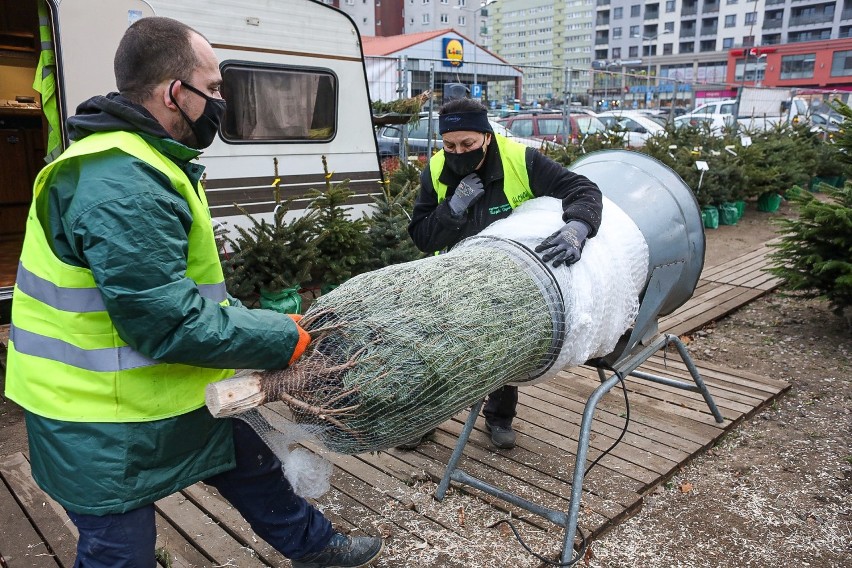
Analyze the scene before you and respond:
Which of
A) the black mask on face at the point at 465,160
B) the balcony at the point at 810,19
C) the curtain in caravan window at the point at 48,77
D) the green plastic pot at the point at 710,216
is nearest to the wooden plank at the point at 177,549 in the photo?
the black mask on face at the point at 465,160

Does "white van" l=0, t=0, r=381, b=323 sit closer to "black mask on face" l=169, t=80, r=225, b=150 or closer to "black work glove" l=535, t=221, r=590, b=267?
"black mask on face" l=169, t=80, r=225, b=150

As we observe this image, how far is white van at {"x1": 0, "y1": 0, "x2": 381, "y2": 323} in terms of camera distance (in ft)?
14.9

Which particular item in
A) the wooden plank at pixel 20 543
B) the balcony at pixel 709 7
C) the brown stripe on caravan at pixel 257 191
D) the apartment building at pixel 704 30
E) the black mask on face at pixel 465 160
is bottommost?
the wooden plank at pixel 20 543

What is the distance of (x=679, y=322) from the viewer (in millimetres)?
5520

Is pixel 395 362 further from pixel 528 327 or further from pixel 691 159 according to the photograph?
pixel 691 159

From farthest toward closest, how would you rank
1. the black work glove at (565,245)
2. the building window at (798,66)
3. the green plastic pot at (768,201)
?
the building window at (798,66)
the green plastic pot at (768,201)
the black work glove at (565,245)

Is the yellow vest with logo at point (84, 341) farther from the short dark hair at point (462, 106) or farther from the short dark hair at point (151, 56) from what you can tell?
the short dark hair at point (462, 106)

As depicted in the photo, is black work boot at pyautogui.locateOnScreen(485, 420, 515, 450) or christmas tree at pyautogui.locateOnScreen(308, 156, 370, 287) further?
christmas tree at pyautogui.locateOnScreen(308, 156, 370, 287)

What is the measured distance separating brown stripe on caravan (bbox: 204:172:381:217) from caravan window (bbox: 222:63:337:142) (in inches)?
14.4

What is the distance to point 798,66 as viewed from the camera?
58.3 m

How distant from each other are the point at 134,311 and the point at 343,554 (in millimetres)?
1325

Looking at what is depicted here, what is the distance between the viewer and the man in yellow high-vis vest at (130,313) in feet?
4.87

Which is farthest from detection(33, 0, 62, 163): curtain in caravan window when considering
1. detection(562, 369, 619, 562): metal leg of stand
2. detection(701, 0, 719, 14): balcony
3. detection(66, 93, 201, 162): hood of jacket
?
detection(701, 0, 719, 14): balcony

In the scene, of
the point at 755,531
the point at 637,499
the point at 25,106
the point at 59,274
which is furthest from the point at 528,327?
the point at 25,106
